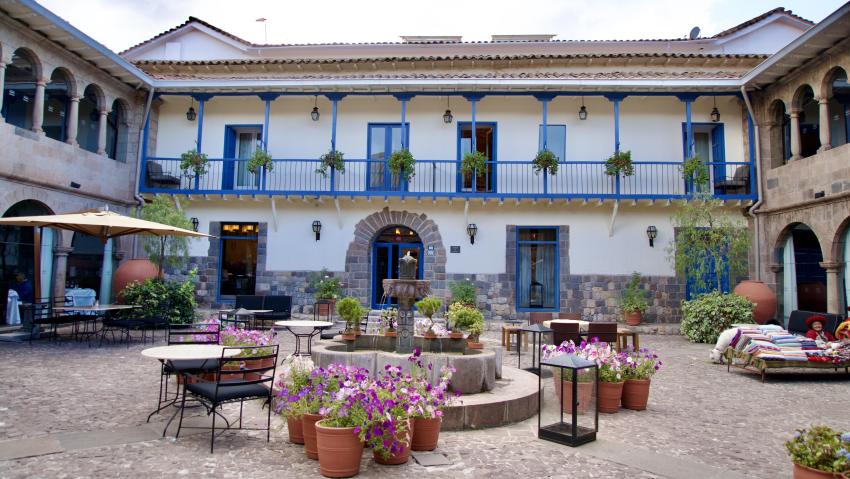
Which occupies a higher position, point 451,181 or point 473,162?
point 473,162

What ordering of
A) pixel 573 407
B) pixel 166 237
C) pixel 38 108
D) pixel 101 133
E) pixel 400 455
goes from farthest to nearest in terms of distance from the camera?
pixel 101 133 < pixel 166 237 < pixel 38 108 < pixel 573 407 < pixel 400 455

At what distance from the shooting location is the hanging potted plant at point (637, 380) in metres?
5.82

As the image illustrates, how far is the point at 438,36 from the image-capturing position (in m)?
18.3

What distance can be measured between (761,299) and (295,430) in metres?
10.7

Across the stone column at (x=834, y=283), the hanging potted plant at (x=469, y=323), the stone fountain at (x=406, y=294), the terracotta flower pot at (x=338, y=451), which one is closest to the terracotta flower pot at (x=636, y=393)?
the hanging potted plant at (x=469, y=323)

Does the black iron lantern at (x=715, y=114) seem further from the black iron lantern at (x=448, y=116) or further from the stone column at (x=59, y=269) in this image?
the stone column at (x=59, y=269)

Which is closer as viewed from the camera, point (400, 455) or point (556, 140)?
point (400, 455)

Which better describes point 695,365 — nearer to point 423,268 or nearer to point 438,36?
point 423,268

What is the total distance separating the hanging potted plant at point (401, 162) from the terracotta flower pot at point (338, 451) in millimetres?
9844

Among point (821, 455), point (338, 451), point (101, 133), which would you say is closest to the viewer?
point (821, 455)

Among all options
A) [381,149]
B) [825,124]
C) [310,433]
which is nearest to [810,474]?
[310,433]

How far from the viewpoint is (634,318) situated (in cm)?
1286

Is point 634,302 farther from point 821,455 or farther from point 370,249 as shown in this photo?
point 821,455

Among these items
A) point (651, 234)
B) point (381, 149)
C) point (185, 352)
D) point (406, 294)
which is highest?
point (381, 149)
